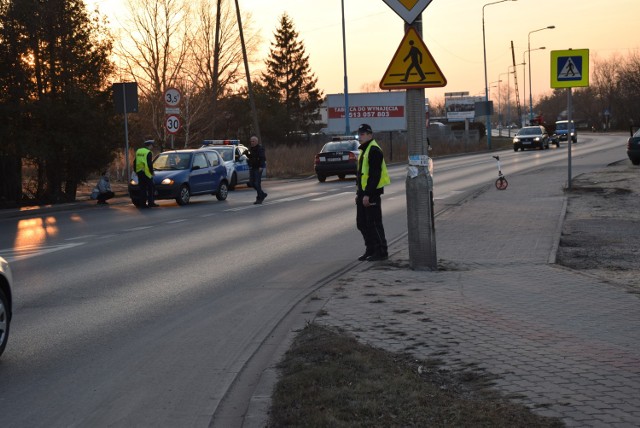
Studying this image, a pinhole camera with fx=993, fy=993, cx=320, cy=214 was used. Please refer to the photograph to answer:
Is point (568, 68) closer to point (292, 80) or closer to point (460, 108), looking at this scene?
point (292, 80)

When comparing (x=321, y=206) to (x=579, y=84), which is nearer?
(x=579, y=84)

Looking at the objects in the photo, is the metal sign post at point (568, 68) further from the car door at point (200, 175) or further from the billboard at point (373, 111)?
the billboard at point (373, 111)

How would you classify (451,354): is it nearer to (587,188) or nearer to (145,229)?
(145,229)

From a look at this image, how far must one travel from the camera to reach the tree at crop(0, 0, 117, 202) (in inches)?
1083

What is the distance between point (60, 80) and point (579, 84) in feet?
48.9

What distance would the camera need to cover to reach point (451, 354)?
7.00 meters

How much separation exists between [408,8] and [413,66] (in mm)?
662

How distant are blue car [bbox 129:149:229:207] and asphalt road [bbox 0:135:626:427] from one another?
4.63 metres

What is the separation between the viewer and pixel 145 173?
26.3 meters

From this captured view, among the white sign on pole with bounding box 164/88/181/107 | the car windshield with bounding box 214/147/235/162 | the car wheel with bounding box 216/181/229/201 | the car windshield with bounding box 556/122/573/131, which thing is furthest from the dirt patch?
the car windshield with bounding box 556/122/573/131

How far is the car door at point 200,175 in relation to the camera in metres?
27.9

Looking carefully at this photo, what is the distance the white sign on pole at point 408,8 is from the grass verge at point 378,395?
17.2 ft

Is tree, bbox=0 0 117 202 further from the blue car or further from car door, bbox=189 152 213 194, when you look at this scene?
car door, bbox=189 152 213 194

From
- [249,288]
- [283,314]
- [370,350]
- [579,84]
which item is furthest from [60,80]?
[370,350]
